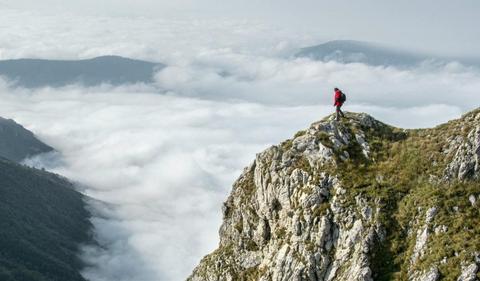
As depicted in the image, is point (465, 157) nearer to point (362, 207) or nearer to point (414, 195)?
point (414, 195)

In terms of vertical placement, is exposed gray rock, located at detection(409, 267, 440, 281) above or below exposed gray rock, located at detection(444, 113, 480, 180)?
below

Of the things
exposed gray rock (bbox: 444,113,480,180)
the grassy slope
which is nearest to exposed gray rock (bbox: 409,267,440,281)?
the grassy slope

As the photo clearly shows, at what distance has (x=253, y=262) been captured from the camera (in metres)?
64.7

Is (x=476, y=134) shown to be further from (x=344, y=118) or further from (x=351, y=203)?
(x=344, y=118)

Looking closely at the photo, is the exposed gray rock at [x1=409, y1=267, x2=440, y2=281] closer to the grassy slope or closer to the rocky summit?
the rocky summit

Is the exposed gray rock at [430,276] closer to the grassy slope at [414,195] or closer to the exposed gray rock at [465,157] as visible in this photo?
the grassy slope at [414,195]

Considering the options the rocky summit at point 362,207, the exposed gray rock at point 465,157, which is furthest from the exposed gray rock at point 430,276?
the exposed gray rock at point 465,157

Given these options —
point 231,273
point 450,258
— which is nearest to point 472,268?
point 450,258

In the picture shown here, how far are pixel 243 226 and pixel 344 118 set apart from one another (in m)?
18.0

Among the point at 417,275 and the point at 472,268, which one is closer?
the point at 472,268

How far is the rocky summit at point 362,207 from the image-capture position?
46844 mm

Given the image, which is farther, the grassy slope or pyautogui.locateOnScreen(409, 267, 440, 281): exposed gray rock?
the grassy slope

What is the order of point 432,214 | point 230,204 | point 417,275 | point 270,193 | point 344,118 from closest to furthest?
point 417,275 → point 432,214 → point 270,193 → point 344,118 → point 230,204

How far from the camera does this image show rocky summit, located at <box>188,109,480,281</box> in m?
46.8
